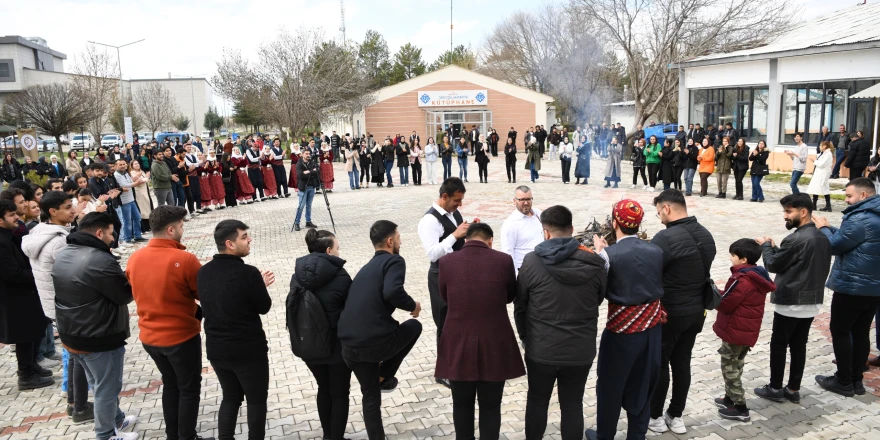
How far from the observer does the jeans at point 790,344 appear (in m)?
4.94

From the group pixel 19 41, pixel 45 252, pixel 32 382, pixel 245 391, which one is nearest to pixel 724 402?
pixel 245 391

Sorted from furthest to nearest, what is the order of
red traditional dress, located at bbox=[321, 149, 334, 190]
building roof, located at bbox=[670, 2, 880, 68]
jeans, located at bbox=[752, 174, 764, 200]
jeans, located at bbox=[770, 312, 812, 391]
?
building roof, located at bbox=[670, 2, 880, 68]
red traditional dress, located at bbox=[321, 149, 334, 190]
jeans, located at bbox=[752, 174, 764, 200]
jeans, located at bbox=[770, 312, 812, 391]

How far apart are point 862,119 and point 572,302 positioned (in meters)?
21.1

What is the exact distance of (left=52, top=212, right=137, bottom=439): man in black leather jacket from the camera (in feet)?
14.2

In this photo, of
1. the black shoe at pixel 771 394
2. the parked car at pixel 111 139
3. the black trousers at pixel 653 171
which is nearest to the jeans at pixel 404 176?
the black trousers at pixel 653 171

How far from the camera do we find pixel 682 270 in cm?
427

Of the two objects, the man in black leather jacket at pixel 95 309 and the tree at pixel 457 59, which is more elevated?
the tree at pixel 457 59

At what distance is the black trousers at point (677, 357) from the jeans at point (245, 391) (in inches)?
110

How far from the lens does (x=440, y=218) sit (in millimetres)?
5316

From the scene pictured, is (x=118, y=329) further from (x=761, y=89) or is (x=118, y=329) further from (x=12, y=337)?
(x=761, y=89)

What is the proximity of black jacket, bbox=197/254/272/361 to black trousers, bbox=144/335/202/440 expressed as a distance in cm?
36

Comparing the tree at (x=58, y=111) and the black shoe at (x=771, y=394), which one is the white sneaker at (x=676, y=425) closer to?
the black shoe at (x=771, y=394)

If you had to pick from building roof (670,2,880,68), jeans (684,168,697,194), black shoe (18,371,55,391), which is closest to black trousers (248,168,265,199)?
jeans (684,168,697,194)

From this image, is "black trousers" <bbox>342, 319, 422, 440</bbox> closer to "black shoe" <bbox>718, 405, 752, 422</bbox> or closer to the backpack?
the backpack
